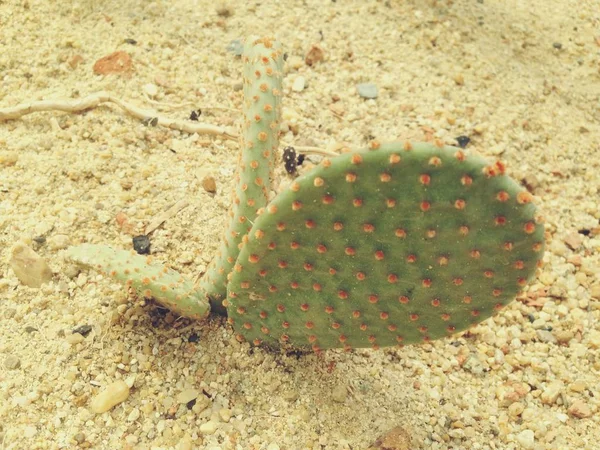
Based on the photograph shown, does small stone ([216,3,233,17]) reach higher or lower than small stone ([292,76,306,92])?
higher

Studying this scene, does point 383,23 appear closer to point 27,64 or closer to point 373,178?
point 27,64

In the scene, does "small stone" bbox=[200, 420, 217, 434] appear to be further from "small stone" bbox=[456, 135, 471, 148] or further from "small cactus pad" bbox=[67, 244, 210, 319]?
"small stone" bbox=[456, 135, 471, 148]

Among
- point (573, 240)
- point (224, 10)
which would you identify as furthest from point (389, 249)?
point (224, 10)

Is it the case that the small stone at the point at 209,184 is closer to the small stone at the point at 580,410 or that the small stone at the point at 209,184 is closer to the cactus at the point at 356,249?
the cactus at the point at 356,249

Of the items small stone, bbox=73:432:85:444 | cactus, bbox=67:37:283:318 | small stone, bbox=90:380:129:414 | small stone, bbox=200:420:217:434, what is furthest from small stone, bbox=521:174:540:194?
small stone, bbox=73:432:85:444

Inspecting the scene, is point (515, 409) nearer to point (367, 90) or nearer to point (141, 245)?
point (141, 245)
